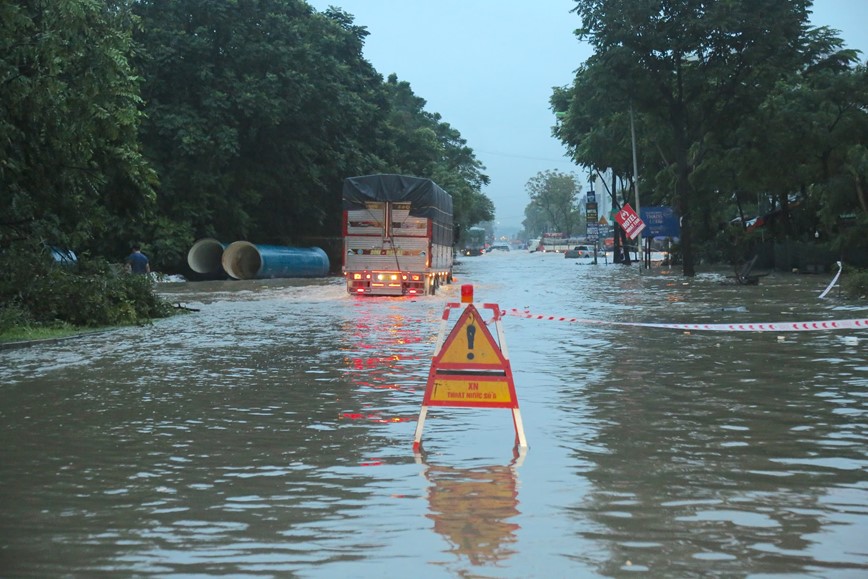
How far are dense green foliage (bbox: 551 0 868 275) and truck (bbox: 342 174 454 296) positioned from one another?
18.1m

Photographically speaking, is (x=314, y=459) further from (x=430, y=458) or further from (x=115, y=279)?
(x=115, y=279)

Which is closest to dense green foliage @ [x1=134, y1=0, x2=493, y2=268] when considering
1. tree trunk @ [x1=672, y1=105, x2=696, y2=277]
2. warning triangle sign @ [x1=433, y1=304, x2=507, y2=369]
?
tree trunk @ [x1=672, y1=105, x2=696, y2=277]

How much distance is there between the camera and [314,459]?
894 cm

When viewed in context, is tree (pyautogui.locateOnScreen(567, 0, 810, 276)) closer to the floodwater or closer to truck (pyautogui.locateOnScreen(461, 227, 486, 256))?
the floodwater

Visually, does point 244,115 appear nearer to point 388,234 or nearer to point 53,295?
point 388,234

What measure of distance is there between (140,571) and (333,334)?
15.3m

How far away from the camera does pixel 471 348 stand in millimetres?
9344

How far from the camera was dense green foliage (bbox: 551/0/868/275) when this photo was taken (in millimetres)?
47688

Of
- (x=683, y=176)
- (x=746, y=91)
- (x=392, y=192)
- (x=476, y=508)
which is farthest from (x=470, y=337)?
(x=746, y=91)

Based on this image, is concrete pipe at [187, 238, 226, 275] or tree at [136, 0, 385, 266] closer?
tree at [136, 0, 385, 266]

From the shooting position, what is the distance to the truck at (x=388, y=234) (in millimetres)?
34500

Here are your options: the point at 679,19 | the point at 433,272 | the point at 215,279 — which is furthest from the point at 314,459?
the point at 215,279

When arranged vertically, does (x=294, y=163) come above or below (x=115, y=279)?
above

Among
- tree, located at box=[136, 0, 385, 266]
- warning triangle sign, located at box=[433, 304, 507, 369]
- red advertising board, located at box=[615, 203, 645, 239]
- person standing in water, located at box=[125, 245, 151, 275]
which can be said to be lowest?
warning triangle sign, located at box=[433, 304, 507, 369]
